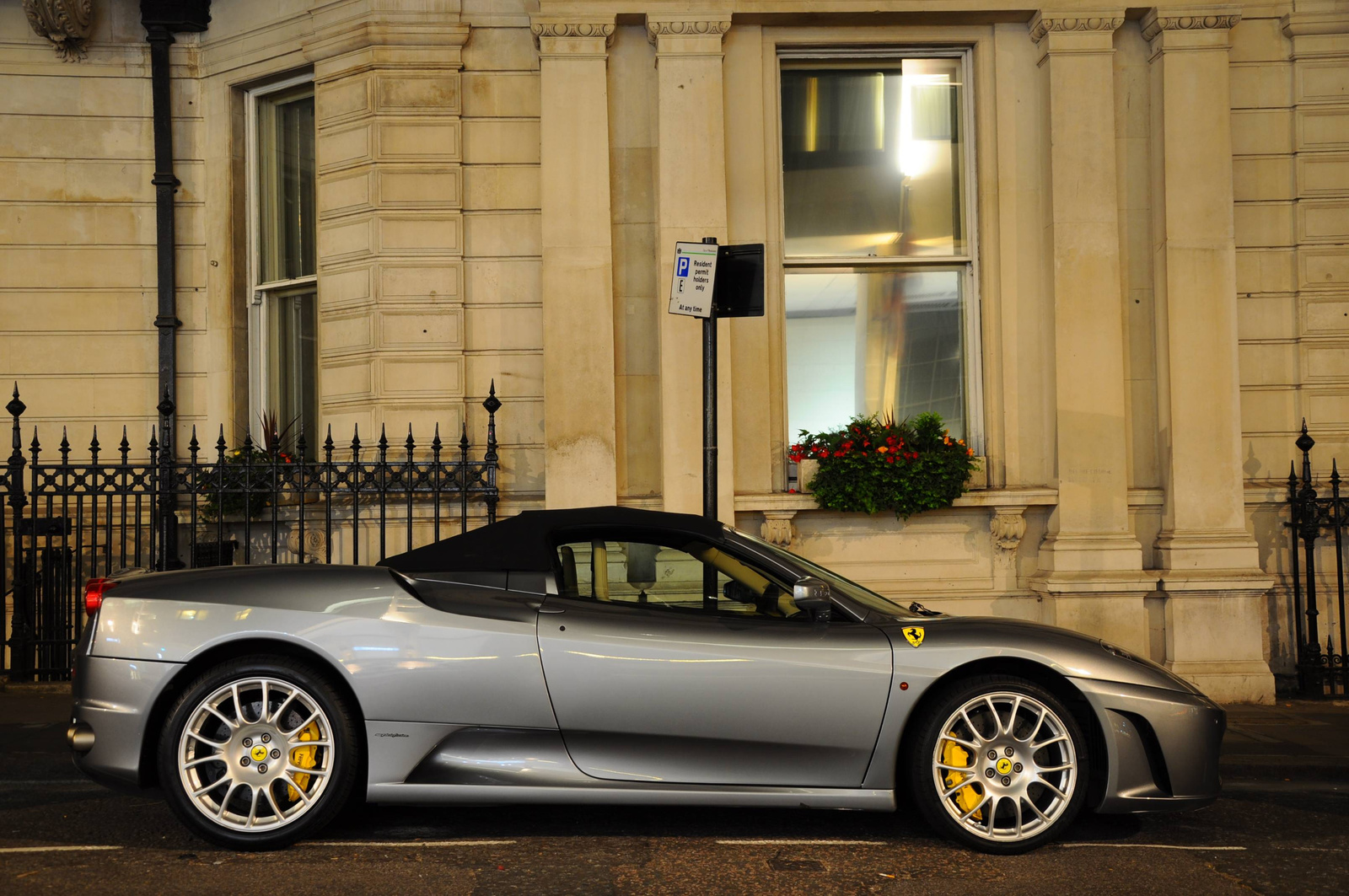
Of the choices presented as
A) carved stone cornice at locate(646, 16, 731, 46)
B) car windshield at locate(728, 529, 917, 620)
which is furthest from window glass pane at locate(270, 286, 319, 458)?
car windshield at locate(728, 529, 917, 620)

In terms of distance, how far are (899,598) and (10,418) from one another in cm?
778

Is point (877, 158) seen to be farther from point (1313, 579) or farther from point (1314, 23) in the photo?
point (1313, 579)

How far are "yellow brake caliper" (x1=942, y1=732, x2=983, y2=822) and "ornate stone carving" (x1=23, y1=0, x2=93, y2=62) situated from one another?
9.68 m

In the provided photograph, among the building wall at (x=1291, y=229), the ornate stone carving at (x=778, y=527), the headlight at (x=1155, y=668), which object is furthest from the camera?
the building wall at (x=1291, y=229)

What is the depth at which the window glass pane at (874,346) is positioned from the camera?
Result: 370 inches

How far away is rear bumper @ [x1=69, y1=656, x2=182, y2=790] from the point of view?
173 inches

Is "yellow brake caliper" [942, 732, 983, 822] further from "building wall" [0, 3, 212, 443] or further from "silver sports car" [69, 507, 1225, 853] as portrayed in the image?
"building wall" [0, 3, 212, 443]

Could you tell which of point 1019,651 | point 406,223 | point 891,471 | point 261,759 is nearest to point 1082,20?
point 891,471

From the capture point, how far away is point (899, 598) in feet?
28.8

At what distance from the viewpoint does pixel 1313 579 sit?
8.58 m

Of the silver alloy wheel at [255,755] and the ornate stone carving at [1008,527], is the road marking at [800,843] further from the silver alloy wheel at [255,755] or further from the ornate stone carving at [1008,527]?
the ornate stone carving at [1008,527]

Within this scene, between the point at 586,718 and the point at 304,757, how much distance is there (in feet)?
3.64

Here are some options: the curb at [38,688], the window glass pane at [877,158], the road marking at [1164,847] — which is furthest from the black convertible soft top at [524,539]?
the window glass pane at [877,158]

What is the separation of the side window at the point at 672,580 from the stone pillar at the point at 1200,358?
16.2 feet
